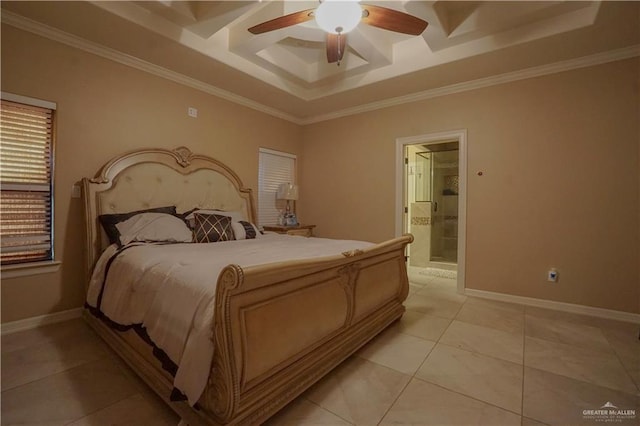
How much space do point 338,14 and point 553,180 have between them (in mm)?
2811

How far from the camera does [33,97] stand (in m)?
2.42

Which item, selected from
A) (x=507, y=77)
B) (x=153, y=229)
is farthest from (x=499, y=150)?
(x=153, y=229)

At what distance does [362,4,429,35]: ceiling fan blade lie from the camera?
6.42 ft

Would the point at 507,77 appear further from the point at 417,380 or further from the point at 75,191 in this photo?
the point at 75,191

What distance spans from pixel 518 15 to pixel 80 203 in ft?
14.1

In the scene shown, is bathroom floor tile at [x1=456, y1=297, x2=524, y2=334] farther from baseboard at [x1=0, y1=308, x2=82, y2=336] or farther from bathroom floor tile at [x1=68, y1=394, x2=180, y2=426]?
baseboard at [x1=0, y1=308, x2=82, y2=336]

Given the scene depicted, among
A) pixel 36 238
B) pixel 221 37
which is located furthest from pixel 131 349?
pixel 221 37

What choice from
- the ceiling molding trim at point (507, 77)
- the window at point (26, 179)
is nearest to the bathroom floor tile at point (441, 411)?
the window at point (26, 179)

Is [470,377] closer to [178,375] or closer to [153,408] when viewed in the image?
[178,375]

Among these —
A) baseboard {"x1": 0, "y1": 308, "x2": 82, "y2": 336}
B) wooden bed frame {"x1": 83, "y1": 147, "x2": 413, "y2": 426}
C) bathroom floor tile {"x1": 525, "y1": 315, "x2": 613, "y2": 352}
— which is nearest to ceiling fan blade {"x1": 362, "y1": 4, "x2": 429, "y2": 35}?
wooden bed frame {"x1": 83, "y1": 147, "x2": 413, "y2": 426}

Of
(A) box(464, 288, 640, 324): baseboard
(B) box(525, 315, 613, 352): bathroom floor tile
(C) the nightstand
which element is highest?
(C) the nightstand

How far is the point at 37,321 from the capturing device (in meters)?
2.45

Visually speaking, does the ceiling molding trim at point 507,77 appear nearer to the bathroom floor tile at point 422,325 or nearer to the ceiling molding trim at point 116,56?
the ceiling molding trim at point 116,56

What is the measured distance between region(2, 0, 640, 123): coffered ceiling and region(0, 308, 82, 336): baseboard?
8.07 ft
